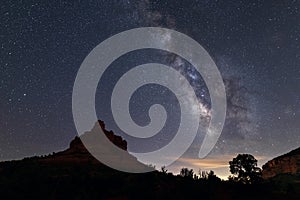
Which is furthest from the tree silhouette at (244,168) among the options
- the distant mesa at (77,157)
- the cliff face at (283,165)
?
the cliff face at (283,165)

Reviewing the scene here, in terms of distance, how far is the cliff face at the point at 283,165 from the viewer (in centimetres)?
6919

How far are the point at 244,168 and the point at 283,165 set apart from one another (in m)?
32.8

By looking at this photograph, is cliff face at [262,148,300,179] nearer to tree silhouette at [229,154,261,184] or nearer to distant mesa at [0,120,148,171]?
tree silhouette at [229,154,261,184]

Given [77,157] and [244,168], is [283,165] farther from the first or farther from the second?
[77,157]

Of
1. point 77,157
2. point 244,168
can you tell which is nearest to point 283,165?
point 244,168

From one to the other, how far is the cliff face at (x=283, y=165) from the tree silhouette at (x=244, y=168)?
28209 millimetres

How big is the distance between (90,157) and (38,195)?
26187 mm

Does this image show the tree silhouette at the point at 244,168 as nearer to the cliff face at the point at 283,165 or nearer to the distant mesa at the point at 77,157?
the distant mesa at the point at 77,157

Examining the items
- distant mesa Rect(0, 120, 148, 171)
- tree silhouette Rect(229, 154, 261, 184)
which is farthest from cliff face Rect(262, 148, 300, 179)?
distant mesa Rect(0, 120, 148, 171)

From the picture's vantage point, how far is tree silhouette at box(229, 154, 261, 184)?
4362 cm

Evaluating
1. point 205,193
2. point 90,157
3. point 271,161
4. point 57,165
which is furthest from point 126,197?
point 271,161

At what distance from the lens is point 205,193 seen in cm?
3177

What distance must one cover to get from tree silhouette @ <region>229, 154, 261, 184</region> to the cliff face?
2821cm

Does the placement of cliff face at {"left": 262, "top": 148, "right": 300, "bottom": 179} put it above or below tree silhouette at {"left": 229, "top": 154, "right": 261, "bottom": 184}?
above
